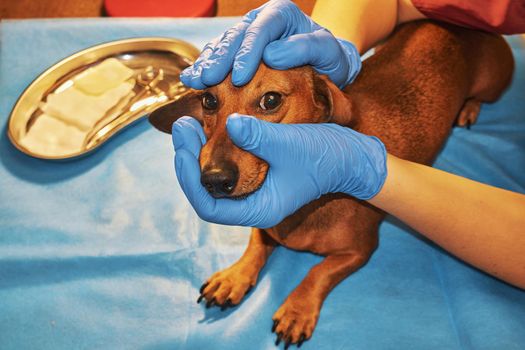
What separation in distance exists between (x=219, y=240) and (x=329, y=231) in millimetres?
568

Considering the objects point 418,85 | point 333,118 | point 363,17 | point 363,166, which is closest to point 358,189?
point 363,166

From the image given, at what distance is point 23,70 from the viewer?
3143mm

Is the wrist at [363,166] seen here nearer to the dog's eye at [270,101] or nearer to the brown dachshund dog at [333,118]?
the brown dachshund dog at [333,118]

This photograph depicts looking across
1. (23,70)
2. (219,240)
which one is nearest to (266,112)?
(219,240)

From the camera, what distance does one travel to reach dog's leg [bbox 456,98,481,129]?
2.82 metres

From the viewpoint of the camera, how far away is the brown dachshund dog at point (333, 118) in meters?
1.70

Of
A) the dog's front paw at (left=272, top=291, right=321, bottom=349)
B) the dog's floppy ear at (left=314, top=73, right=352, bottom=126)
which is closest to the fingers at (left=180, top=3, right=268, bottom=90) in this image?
the dog's floppy ear at (left=314, top=73, right=352, bottom=126)

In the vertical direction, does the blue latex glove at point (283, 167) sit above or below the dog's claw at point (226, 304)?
above

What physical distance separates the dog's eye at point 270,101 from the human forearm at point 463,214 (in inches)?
18.6

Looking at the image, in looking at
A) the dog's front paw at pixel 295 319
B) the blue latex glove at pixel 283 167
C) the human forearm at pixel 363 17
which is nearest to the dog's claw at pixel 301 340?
the dog's front paw at pixel 295 319

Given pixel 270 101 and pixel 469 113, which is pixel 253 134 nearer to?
Answer: pixel 270 101

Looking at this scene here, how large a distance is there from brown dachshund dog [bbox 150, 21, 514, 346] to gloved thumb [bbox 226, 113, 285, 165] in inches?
2.4

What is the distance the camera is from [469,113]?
9.34 ft

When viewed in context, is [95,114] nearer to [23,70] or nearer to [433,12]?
[23,70]
